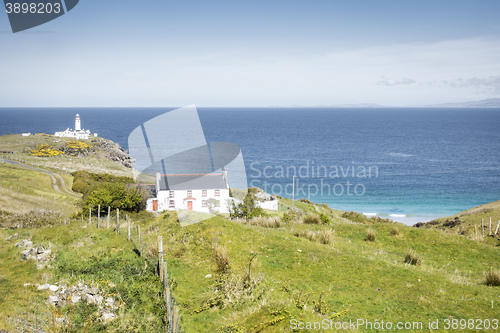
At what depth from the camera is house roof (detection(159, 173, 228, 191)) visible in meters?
43.5

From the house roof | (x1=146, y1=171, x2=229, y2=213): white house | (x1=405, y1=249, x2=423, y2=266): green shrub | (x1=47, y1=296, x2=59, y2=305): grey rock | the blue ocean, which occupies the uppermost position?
(x1=47, y1=296, x2=59, y2=305): grey rock

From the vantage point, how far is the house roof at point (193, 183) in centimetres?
4353

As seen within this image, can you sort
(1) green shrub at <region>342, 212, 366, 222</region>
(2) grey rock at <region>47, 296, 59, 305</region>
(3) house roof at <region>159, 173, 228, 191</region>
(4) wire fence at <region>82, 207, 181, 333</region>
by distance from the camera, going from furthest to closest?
(3) house roof at <region>159, 173, 228, 191</region> → (1) green shrub at <region>342, 212, 366, 222</region> → (2) grey rock at <region>47, 296, 59, 305</region> → (4) wire fence at <region>82, 207, 181, 333</region>

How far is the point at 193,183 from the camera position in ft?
147

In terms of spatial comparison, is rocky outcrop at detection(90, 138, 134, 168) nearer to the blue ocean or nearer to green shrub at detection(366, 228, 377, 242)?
the blue ocean

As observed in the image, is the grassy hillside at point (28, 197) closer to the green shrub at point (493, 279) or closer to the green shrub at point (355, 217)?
the green shrub at point (493, 279)

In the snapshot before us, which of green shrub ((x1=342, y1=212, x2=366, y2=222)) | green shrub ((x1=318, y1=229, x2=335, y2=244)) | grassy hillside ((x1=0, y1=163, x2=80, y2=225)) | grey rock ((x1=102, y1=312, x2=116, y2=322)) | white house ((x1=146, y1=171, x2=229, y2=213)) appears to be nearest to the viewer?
grey rock ((x1=102, y1=312, x2=116, y2=322))

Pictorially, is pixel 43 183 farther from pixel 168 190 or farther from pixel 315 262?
pixel 315 262

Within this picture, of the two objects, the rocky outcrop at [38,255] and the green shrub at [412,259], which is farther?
the green shrub at [412,259]

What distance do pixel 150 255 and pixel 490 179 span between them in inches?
3580

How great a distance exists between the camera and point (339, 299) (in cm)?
997

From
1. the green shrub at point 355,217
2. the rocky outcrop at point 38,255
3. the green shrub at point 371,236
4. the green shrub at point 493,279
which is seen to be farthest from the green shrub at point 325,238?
the green shrub at point 355,217

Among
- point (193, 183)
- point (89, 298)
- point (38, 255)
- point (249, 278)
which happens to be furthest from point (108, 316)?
point (193, 183)

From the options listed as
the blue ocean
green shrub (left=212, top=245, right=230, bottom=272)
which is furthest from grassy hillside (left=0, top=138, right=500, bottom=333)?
the blue ocean
